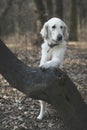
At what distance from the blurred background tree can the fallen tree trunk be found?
1300 centimetres

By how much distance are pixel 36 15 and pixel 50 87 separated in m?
14.1

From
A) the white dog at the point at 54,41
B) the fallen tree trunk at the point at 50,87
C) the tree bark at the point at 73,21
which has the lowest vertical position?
the tree bark at the point at 73,21

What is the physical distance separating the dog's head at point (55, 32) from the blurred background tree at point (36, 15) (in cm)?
1186

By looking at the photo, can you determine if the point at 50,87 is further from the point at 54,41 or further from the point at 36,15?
the point at 36,15

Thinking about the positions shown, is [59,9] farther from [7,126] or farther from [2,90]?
[7,126]

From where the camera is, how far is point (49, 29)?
7.63 m

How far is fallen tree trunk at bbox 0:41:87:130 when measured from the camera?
646cm

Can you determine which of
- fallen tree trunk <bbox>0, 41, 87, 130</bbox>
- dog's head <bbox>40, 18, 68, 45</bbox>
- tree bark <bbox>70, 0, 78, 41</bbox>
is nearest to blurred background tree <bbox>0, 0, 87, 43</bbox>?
tree bark <bbox>70, 0, 78, 41</bbox>

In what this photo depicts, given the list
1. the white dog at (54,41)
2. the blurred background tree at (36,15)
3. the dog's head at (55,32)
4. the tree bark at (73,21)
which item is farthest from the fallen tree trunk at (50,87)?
the tree bark at (73,21)

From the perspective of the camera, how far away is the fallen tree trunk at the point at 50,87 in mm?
6461

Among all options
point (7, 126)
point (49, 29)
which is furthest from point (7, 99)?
point (49, 29)

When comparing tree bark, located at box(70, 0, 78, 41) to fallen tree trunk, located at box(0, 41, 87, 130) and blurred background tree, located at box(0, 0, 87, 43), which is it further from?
fallen tree trunk, located at box(0, 41, 87, 130)

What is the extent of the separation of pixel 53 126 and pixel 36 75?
1496 millimetres

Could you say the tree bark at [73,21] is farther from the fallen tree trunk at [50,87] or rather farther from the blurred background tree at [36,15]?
the fallen tree trunk at [50,87]
